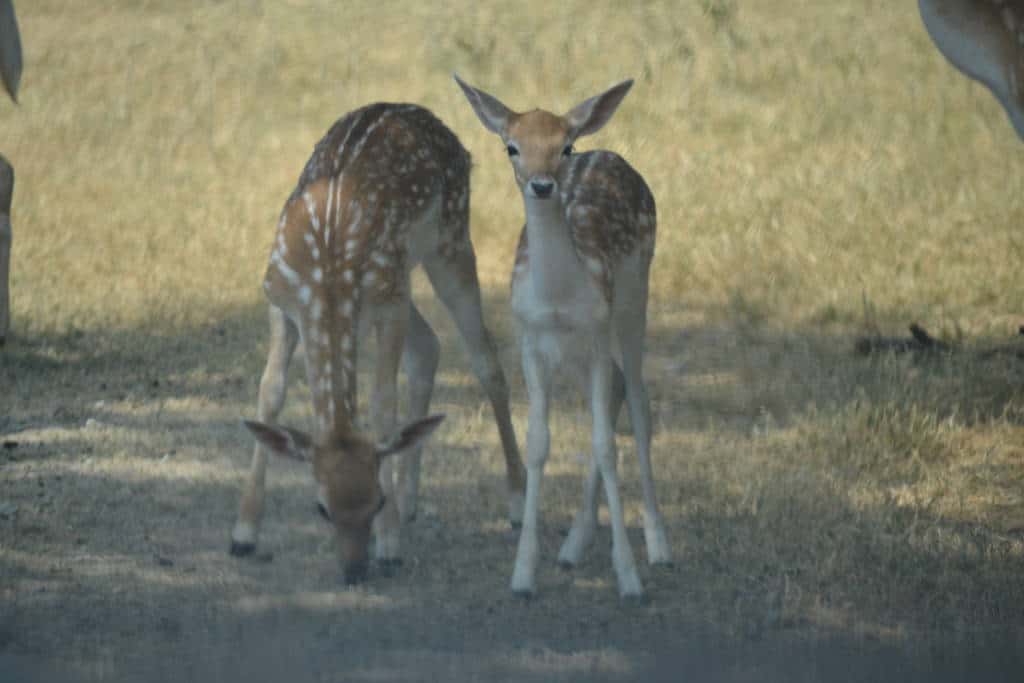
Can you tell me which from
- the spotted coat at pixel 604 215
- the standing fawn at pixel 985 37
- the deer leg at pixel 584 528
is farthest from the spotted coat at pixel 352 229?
the standing fawn at pixel 985 37

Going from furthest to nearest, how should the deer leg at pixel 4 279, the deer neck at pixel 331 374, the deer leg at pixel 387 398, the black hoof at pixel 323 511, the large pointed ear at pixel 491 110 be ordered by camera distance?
the deer leg at pixel 4 279
the deer leg at pixel 387 398
the large pointed ear at pixel 491 110
the deer neck at pixel 331 374
the black hoof at pixel 323 511

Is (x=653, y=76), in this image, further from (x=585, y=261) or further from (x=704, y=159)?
(x=585, y=261)

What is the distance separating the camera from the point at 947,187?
44.7 ft

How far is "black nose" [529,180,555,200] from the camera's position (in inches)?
249

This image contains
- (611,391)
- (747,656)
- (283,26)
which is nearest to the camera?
(747,656)

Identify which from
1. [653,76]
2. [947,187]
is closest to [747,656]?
[947,187]

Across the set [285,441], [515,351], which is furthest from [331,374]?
[515,351]

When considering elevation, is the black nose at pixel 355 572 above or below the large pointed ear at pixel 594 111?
below

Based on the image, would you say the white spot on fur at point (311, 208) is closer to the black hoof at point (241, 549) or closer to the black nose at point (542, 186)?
the black nose at point (542, 186)

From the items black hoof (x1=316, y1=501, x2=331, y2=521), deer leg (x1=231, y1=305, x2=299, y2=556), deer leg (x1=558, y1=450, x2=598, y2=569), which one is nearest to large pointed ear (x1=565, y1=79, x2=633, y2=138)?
deer leg (x1=558, y1=450, x2=598, y2=569)

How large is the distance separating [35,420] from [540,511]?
2.92 metres

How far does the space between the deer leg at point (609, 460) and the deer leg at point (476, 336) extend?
1.02 meters

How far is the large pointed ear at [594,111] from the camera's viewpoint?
666 centimetres

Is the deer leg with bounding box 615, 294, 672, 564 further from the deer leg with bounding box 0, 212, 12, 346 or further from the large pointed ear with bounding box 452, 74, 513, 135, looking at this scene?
the deer leg with bounding box 0, 212, 12, 346
